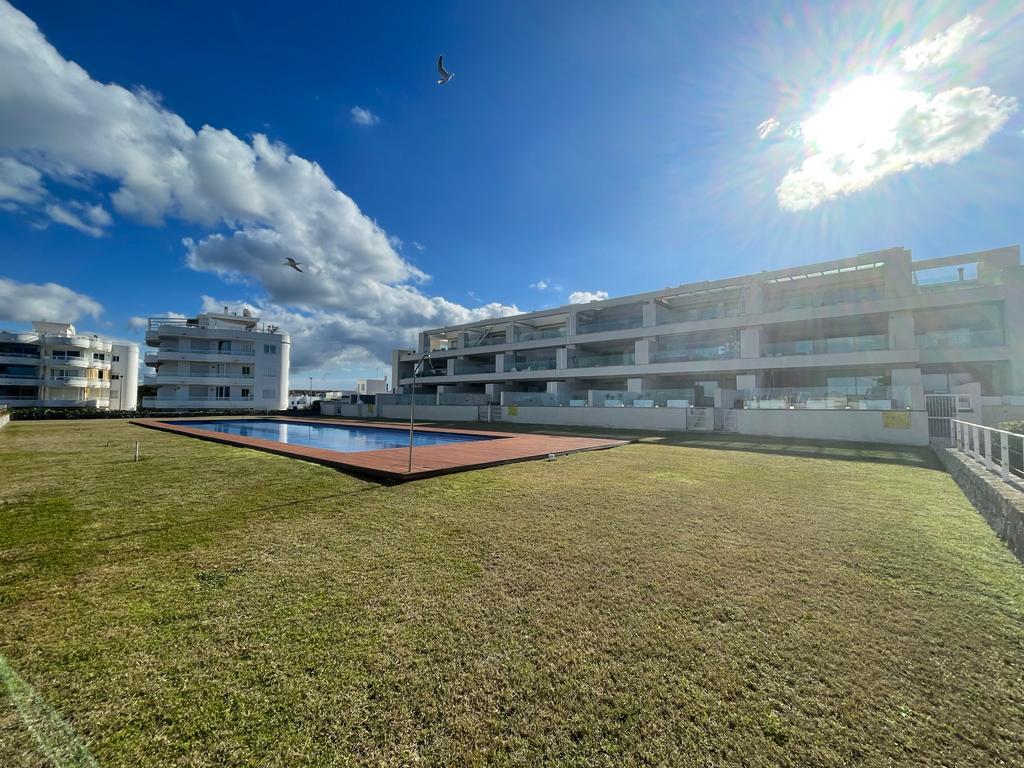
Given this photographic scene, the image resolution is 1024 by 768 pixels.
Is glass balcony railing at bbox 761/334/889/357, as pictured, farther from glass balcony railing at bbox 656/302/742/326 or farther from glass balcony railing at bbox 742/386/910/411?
glass balcony railing at bbox 742/386/910/411

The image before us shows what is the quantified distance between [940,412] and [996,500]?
48.1 ft

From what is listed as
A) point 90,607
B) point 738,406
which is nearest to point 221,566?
point 90,607

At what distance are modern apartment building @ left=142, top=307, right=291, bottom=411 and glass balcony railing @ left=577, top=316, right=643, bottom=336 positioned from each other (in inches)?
1277

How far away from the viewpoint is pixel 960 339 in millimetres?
18641

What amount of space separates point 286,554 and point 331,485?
11.3ft

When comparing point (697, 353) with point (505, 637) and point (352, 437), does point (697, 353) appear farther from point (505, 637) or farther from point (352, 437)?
point (505, 637)

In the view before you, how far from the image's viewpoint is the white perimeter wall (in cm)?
1555

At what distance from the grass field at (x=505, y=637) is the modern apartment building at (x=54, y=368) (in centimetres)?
4977

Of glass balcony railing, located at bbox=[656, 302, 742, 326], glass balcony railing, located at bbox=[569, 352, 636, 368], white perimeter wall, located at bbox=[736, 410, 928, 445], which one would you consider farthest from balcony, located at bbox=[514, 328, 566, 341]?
white perimeter wall, located at bbox=[736, 410, 928, 445]

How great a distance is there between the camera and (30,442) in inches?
580

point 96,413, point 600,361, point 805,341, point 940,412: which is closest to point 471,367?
point 600,361

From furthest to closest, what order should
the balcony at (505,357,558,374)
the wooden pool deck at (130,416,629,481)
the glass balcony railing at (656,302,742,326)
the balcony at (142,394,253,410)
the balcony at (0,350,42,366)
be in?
the balcony at (0,350,42,366) < the balcony at (142,394,253,410) < the balcony at (505,357,558,374) < the glass balcony railing at (656,302,742,326) < the wooden pool deck at (130,416,629,481)

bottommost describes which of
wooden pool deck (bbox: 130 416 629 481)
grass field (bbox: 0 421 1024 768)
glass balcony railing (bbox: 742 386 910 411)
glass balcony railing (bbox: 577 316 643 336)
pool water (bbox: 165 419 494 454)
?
pool water (bbox: 165 419 494 454)

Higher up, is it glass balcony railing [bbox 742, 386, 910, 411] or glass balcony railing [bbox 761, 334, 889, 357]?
glass balcony railing [bbox 761, 334, 889, 357]
